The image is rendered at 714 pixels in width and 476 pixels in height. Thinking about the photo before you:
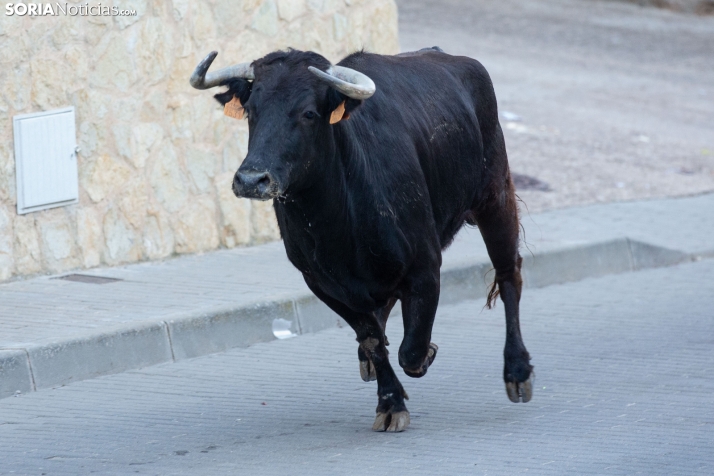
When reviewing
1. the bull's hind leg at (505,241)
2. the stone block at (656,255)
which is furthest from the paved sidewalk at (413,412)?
the stone block at (656,255)

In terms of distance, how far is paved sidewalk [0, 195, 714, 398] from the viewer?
6637 millimetres

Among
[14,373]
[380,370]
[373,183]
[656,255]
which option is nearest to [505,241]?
[380,370]

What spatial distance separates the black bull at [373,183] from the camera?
5016 millimetres

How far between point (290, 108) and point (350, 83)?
272 millimetres

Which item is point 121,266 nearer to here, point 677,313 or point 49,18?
point 49,18

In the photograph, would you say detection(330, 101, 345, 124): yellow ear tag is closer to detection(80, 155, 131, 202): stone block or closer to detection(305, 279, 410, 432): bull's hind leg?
detection(305, 279, 410, 432): bull's hind leg

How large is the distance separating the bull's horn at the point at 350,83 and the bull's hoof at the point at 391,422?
60.0 inches

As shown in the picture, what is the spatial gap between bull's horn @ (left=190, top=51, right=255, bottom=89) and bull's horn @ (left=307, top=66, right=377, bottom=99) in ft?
1.21

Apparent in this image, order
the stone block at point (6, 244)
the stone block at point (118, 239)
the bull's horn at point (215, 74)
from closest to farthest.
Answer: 1. the bull's horn at point (215, 74)
2. the stone block at point (6, 244)
3. the stone block at point (118, 239)

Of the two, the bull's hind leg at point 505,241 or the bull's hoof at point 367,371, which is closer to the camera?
the bull's hoof at point 367,371

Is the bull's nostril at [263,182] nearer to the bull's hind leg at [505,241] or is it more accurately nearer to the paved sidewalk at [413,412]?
the paved sidewalk at [413,412]

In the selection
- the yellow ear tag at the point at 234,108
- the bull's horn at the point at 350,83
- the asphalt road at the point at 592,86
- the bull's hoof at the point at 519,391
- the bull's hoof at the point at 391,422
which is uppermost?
the bull's horn at the point at 350,83

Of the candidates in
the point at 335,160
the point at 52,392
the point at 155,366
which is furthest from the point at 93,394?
the point at 335,160

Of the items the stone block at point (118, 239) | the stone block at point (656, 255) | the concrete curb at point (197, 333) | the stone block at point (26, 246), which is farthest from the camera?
the stone block at point (656, 255)
